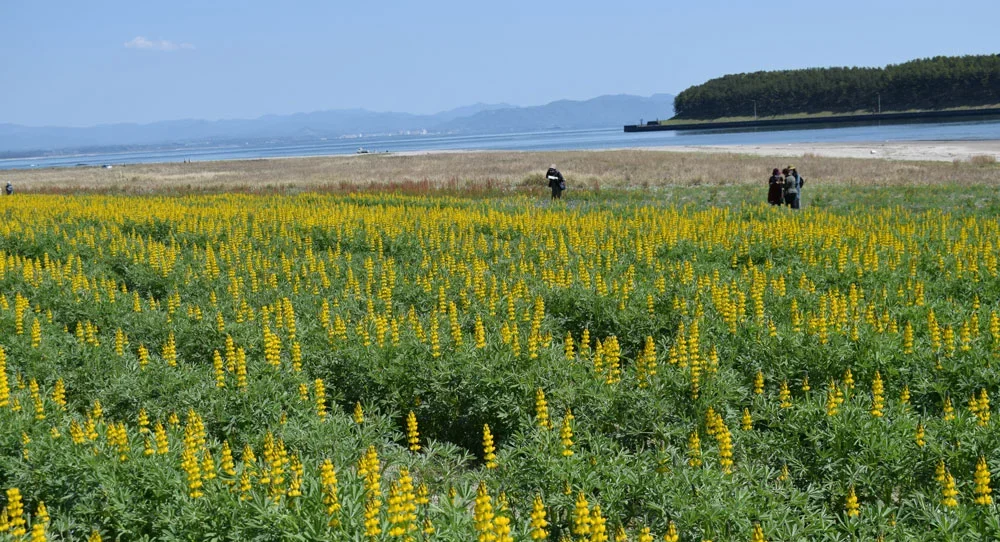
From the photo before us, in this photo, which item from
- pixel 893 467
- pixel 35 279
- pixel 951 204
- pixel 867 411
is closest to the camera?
pixel 893 467

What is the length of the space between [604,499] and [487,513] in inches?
53.2

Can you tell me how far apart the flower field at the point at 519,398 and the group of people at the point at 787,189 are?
26.1ft

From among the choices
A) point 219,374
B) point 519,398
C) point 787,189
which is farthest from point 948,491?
point 787,189

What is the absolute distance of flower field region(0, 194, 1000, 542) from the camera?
15.4 feet

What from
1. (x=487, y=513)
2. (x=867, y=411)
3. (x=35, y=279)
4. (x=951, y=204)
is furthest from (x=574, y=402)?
(x=951, y=204)

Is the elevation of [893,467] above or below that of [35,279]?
below

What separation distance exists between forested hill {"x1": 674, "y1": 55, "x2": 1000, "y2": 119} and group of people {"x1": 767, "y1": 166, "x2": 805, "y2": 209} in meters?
142

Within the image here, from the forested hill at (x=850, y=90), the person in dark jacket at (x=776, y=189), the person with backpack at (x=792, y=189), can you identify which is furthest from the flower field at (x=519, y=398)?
the forested hill at (x=850, y=90)

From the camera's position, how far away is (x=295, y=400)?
6.83 meters

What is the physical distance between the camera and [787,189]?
2152 centimetres

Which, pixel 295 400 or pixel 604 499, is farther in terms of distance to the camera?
pixel 295 400

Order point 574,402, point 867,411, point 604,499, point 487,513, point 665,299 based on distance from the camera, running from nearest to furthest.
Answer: point 487,513
point 604,499
point 867,411
point 574,402
point 665,299

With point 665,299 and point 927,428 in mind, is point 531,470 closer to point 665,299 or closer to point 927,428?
point 927,428

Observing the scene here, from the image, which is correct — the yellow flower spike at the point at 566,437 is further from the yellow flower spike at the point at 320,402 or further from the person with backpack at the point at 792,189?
the person with backpack at the point at 792,189
